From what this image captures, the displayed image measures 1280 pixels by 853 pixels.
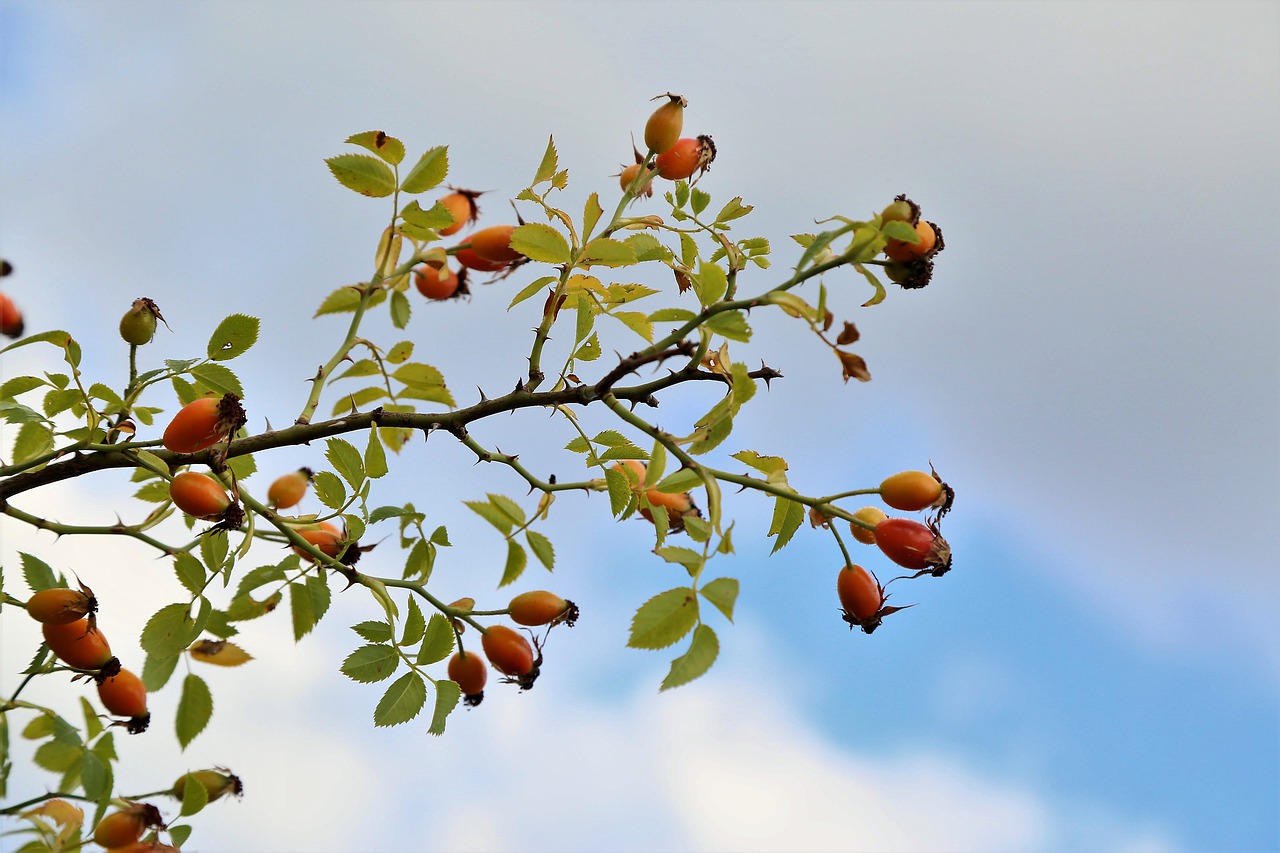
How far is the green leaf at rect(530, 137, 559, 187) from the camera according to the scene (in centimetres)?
278

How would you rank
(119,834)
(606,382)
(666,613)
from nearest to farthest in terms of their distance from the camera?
(666,613), (606,382), (119,834)

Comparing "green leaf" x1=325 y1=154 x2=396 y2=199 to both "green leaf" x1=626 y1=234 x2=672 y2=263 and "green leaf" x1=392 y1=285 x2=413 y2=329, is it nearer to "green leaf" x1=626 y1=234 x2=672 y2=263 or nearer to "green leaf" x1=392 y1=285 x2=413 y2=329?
"green leaf" x1=392 y1=285 x2=413 y2=329

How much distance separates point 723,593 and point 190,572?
142cm

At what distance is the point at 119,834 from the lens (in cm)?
247

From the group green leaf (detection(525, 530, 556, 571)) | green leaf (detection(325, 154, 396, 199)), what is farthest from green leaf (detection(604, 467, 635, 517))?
green leaf (detection(325, 154, 396, 199))

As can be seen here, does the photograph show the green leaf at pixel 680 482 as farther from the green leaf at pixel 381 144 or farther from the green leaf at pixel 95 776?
the green leaf at pixel 95 776

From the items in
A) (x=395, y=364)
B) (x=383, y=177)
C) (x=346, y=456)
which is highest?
(x=383, y=177)

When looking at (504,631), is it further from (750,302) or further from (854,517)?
(750,302)

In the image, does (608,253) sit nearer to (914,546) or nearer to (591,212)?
(591,212)

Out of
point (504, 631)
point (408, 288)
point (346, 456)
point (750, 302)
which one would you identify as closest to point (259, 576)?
point (346, 456)

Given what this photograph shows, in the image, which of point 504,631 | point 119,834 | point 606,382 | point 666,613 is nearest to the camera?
point 666,613

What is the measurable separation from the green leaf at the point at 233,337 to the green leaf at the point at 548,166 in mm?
830

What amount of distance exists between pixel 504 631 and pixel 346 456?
0.60 metres

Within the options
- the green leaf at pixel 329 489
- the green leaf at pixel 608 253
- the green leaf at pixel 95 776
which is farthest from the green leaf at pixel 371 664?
the green leaf at pixel 608 253
